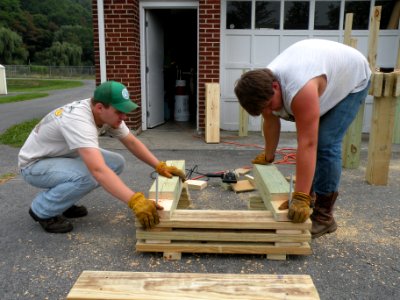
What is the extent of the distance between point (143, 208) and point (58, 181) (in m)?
0.91

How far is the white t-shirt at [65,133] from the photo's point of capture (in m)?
2.70

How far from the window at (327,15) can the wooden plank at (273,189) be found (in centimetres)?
493

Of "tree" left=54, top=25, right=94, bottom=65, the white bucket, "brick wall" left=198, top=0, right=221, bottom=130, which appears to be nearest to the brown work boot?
"brick wall" left=198, top=0, right=221, bottom=130

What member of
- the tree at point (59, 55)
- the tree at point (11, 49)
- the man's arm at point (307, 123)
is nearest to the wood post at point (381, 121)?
the man's arm at point (307, 123)

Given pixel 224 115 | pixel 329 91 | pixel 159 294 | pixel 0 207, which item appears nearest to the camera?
pixel 159 294

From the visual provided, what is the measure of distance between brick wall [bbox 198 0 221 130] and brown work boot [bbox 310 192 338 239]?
4498 millimetres

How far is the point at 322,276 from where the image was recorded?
2.55m

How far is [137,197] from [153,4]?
5587 mm

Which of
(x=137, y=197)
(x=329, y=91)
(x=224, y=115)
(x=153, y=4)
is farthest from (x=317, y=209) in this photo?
(x=153, y=4)

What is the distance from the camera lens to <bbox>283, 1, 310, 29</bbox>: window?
730cm

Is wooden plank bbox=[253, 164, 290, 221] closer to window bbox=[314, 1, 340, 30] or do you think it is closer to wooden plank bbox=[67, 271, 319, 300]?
wooden plank bbox=[67, 271, 319, 300]

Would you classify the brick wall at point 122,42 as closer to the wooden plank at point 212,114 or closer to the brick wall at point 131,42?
the brick wall at point 131,42

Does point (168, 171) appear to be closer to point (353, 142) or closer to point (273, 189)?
point (273, 189)

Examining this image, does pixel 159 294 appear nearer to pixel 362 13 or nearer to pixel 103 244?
pixel 103 244
